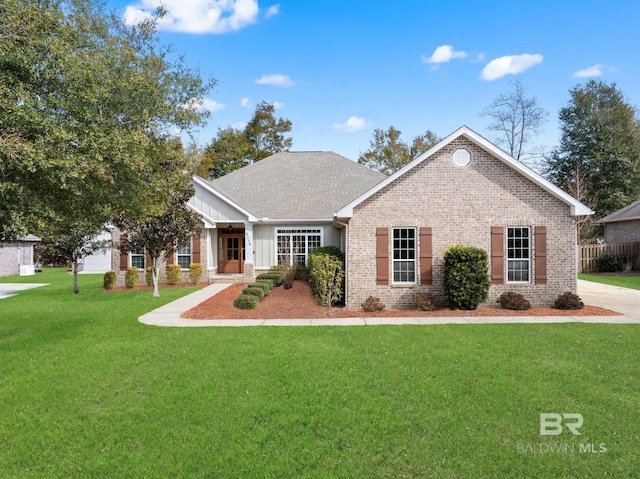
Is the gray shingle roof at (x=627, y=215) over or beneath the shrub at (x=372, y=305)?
over

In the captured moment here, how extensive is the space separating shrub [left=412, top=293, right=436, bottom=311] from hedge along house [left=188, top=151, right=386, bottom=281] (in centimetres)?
609

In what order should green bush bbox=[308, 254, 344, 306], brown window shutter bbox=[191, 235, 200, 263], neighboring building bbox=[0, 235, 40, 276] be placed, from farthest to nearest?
neighboring building bbox=[0, 235, 40, 276] < brown window shutter bbox=[191, 235, 200, 263] < green bush bbox=[308, 254, 344, 306]

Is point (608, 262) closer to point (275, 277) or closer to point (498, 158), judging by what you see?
point (498, 158)

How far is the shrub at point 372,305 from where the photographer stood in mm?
11883

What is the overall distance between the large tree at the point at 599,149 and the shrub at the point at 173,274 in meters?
33.3

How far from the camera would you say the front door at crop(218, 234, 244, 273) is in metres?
21.0

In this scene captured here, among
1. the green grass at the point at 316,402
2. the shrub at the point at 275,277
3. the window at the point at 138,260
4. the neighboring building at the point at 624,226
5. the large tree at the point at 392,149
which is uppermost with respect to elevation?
the large tree at the point at 392,149

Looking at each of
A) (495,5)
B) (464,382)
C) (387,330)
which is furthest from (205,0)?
(464,382)

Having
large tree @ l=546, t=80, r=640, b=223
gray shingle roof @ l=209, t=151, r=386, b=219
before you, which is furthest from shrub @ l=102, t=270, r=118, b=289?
large tree @ l=546, t=80, r=640, b=223

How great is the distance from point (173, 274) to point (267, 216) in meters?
5.32

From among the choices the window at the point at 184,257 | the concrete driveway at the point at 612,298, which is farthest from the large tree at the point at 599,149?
the window at the point at 184,257

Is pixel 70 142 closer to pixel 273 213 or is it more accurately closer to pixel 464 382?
pixel 464 382

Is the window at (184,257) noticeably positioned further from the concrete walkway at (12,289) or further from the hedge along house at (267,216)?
the concrete walkway at (12,289)

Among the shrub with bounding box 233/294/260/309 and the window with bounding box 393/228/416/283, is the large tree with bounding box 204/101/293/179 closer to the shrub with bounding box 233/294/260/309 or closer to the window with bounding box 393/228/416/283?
the shrub with bounding box 233/294/260/309
